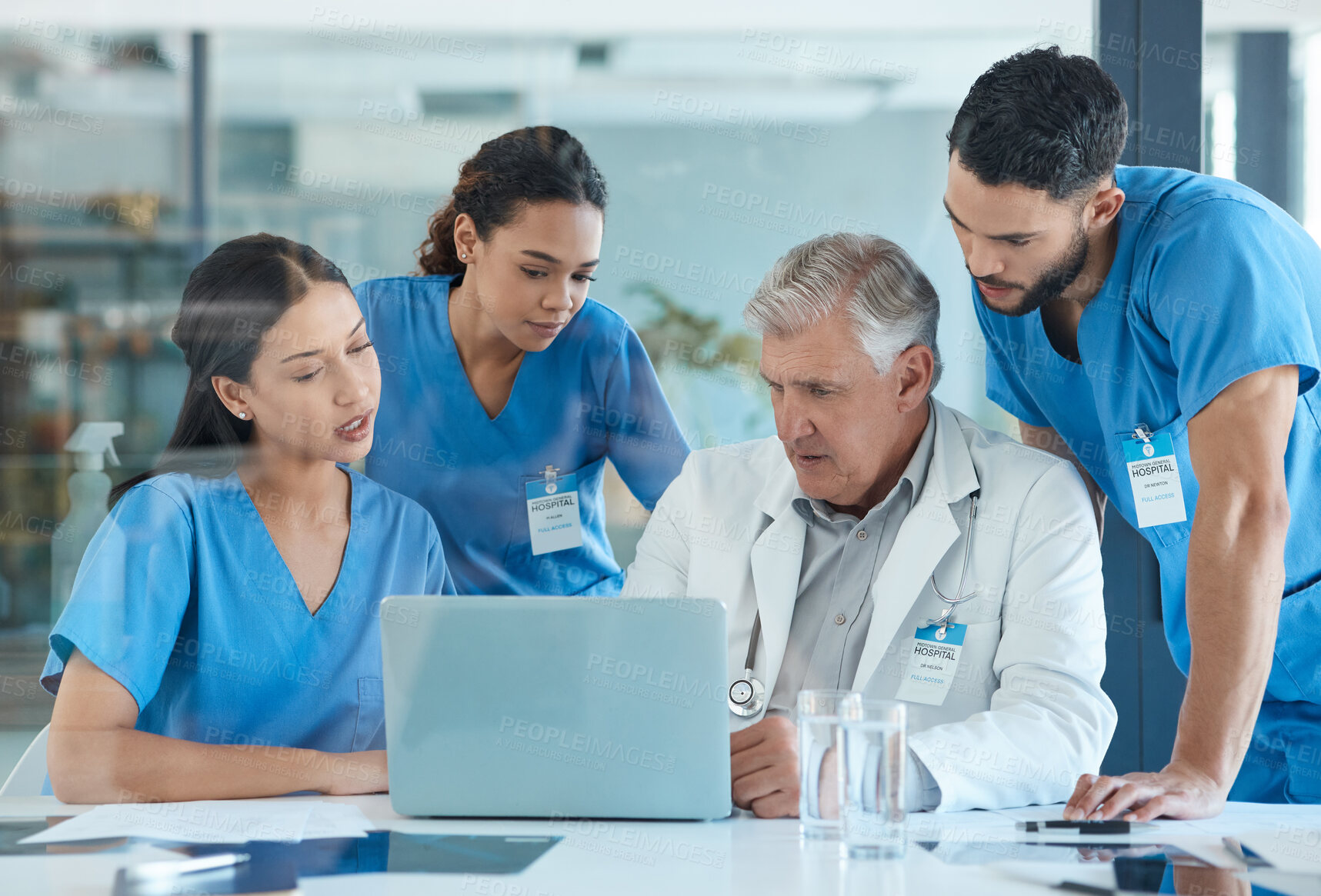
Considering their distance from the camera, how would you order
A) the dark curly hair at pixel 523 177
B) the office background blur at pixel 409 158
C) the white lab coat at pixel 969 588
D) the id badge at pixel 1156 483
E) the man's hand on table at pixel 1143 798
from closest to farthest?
1. the man's hand on table at pixel 1143 798
2. the white lab coat at pixel 969 588
3. the id badge at pixel 1156 483
4. the dark curly hair at pixel 523 177
5. the office background blur at pixel 409 158

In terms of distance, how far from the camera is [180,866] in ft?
3.34

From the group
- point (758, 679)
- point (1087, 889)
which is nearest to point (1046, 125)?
→ point (758, 679)

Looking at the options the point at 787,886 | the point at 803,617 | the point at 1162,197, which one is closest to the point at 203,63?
the point at 803,617

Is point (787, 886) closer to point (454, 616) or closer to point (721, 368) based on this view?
point (454, 616)

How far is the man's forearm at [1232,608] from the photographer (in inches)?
55.9

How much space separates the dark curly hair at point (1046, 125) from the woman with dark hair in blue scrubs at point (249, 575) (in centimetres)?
108

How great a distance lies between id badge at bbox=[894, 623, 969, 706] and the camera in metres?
1.52

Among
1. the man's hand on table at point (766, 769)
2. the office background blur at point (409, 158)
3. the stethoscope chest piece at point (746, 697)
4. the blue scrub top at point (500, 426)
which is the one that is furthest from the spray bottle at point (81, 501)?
the man's hand on table at point (766, 769)

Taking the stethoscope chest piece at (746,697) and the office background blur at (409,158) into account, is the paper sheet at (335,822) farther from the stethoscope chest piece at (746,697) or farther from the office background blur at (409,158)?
the office background blur at (409,158)

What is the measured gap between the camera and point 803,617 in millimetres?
1723

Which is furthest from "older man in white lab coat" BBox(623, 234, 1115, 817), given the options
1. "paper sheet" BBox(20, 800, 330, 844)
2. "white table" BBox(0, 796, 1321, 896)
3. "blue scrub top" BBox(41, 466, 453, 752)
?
"paper sheet" BBox(20, 800, 330, 844)

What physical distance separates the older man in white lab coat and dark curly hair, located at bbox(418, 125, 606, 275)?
1.86 feet

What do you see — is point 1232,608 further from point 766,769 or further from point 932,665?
point 766,769

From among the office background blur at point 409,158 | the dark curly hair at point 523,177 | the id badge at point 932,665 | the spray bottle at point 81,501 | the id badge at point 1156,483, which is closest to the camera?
the id badge at point 932,665
